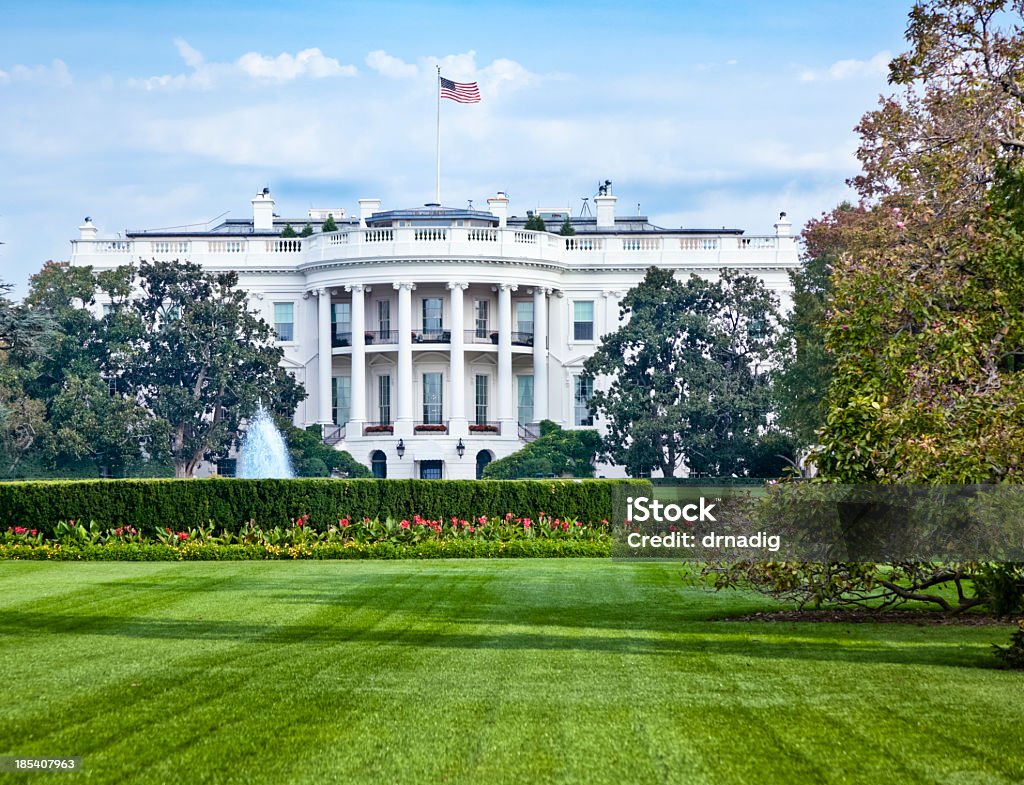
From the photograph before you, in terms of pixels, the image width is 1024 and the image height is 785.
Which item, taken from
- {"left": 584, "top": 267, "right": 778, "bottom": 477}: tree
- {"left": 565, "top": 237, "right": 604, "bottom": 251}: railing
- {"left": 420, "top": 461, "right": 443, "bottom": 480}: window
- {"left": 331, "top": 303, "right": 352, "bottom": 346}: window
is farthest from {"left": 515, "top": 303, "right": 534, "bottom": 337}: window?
{"left": 584, "top": 267, "right": 778, "bottom": 477}: tree

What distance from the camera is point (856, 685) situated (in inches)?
433

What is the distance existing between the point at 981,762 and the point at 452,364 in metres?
55.9

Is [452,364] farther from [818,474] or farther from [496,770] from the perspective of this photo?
[496,770]

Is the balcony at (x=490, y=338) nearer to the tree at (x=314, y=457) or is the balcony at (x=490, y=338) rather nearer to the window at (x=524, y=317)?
the window at (x=524, y=317)

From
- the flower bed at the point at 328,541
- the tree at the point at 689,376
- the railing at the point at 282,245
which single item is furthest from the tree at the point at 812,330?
the railing at the point at 282,245

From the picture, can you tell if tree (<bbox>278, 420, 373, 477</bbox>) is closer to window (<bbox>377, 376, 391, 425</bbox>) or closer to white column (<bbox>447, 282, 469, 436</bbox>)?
A: white column (<bbox>447, 282, 469, 436</bbox>)

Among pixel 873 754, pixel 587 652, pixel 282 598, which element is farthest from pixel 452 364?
pixel 873 754

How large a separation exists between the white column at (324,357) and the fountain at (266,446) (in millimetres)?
6807

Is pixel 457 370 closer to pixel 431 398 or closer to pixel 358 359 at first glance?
pixel 431 398

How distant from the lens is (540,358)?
65.8 meters

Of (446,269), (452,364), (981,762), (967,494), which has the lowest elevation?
(981,762)

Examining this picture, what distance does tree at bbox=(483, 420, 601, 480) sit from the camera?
5822 cm

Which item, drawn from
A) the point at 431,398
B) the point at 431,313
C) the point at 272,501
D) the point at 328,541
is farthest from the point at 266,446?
the point at 328,541
